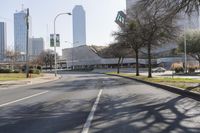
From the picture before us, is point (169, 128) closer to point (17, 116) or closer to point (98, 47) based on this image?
point (17, 116)

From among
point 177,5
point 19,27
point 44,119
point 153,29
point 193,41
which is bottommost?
point 44,119

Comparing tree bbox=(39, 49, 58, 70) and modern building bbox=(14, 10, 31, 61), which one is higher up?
modern building bbox=(14, 10, 31, 61)

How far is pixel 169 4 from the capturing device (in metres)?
24.0

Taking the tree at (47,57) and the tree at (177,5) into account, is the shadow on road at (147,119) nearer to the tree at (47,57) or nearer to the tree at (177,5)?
the tree at (177,5)

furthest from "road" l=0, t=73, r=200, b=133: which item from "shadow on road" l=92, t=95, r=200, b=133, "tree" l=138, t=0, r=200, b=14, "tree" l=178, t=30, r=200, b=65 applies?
"tree" l=178, t=30, r=200, b=65

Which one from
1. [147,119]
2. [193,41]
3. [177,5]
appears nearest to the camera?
[147,119]

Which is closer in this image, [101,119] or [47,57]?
[101,119]

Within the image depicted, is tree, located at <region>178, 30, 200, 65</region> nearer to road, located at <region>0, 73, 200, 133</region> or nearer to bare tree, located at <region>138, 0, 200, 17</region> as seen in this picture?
bare tree, located at <region>138, 0, 200, 17</region>

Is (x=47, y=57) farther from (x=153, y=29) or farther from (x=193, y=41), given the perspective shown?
(x=153, y=29)

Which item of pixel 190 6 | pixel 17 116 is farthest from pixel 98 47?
pixel 17 116

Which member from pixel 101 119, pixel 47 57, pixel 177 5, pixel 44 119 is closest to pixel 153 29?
pixel 177 5

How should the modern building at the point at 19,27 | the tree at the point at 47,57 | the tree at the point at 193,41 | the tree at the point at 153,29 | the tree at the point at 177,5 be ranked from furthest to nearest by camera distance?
the tree at the point at 47,57 < the tree at the point at 193,41 < the modern building at the point at 19,27 < the tree at the point at 153,29 < the tree at the point at 177,5

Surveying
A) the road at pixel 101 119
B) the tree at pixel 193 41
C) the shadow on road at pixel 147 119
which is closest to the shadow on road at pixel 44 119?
the road at pixel 101 119

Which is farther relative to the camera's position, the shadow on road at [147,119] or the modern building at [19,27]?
the modern building at [19,27]
